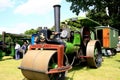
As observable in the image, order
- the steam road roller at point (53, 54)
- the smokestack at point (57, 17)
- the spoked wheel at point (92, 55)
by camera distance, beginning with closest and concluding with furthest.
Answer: the steam road roller at point (53, 54)
the smokestack at point (57, 17)
the spoked wheel at point (92, 55)

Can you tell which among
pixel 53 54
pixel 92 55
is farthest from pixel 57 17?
pixel 92 55

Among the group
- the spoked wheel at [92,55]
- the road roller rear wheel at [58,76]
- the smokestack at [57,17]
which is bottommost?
the road roller rear wheel at [58,76]

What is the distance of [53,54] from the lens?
6938 mm

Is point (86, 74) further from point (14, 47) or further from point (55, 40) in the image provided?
point (14, 47)

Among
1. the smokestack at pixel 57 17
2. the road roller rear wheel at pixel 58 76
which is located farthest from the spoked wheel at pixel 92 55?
the road roller rear wheel at pixel 58 76

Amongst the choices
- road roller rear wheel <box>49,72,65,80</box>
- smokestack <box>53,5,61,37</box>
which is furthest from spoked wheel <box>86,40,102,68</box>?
road roller rear wheel <box>49,72,65,80</box>

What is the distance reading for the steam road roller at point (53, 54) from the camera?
6.78 meters

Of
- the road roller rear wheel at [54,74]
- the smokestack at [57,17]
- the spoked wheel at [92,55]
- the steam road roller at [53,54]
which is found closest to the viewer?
the steam road roller at [53,54]

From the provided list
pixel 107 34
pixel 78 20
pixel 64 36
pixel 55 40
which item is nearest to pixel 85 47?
pixel 78 20

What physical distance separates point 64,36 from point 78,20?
9.84ft

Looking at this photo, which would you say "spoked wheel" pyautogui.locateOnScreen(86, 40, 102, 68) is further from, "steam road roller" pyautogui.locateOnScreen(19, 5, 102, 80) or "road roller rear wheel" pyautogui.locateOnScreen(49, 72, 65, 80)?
"road roller rear wheel" pyautogui.locateOnScreen(49, 72, 65, 80)

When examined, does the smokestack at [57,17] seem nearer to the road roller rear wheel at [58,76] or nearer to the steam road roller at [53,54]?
the steam road roller at [53,54]

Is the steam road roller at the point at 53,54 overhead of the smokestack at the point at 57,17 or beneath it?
beneath

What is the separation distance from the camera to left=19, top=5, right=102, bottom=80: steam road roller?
6.78m
